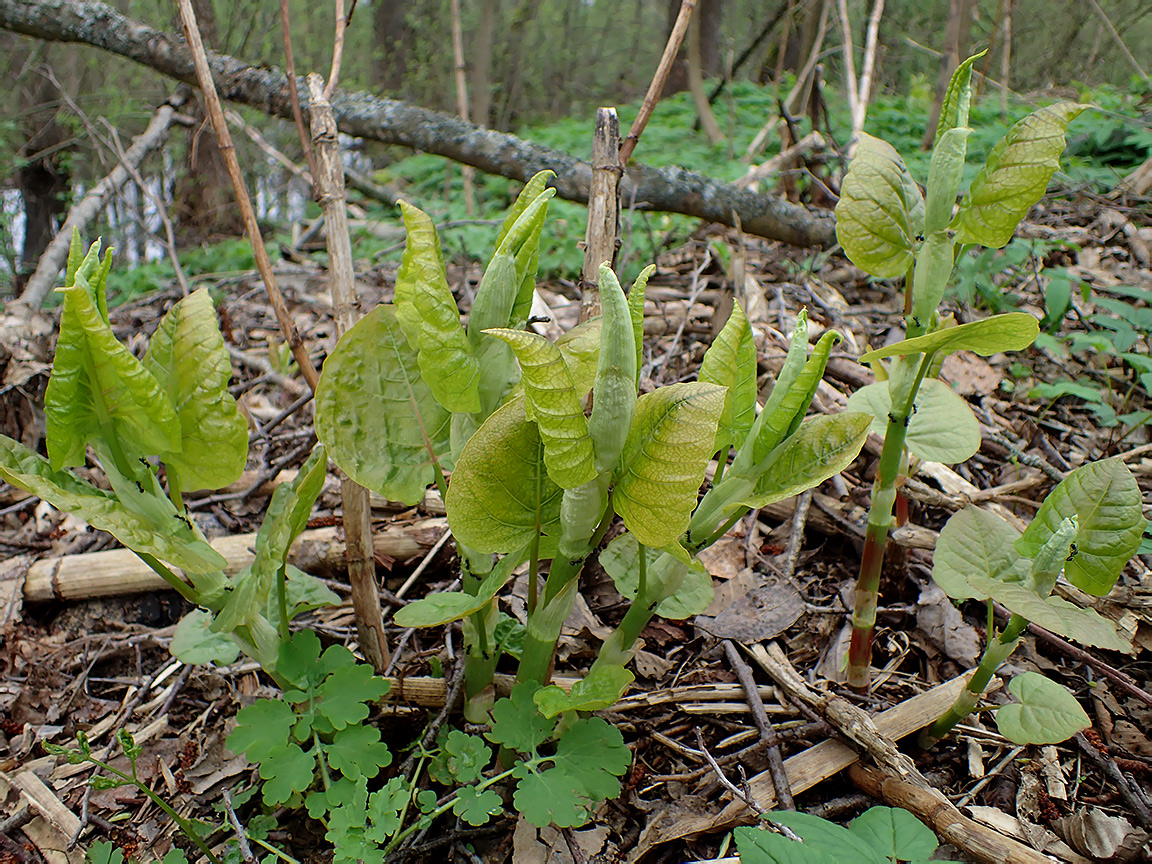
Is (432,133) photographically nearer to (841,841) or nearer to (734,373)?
(734,373)

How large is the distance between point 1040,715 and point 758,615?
0.62 meters

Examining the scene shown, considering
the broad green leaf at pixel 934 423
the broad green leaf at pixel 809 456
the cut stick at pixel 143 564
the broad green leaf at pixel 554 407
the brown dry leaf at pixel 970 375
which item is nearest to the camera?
the broad green leaf at pixel 554 407

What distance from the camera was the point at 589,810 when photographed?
4.04ft

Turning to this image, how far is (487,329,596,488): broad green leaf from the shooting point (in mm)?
834

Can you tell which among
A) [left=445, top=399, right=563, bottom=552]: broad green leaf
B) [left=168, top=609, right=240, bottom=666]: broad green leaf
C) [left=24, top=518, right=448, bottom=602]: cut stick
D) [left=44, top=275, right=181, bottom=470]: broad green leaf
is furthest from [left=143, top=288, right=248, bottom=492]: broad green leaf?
[left=24, top=518, right=448, bottom=602]: cut stick

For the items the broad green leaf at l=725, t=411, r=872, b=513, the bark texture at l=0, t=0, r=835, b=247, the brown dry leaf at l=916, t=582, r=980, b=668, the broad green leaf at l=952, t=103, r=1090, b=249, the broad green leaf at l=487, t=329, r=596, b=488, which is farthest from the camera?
the bark texture at l=0, t=0, r=835, b=247

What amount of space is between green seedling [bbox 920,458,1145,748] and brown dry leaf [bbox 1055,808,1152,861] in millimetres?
276

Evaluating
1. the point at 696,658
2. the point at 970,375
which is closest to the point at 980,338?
the point at 696,658

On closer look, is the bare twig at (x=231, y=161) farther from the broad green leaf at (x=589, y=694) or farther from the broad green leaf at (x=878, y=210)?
the broad green leaf at (x=878, y=210)

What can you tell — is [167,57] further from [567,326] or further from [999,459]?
[999,459]

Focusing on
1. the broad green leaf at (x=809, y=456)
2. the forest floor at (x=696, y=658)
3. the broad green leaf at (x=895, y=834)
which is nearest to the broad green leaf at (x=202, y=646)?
the forest floor at (x=696, y=658)

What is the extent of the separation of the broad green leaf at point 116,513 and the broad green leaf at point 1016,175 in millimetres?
1271

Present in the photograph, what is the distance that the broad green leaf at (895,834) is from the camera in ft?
3.35

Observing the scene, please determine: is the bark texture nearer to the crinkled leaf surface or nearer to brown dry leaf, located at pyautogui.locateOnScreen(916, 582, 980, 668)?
brown dry leaf, located at pyautogui.locateOnScreen(916, 582, 980, 668)
